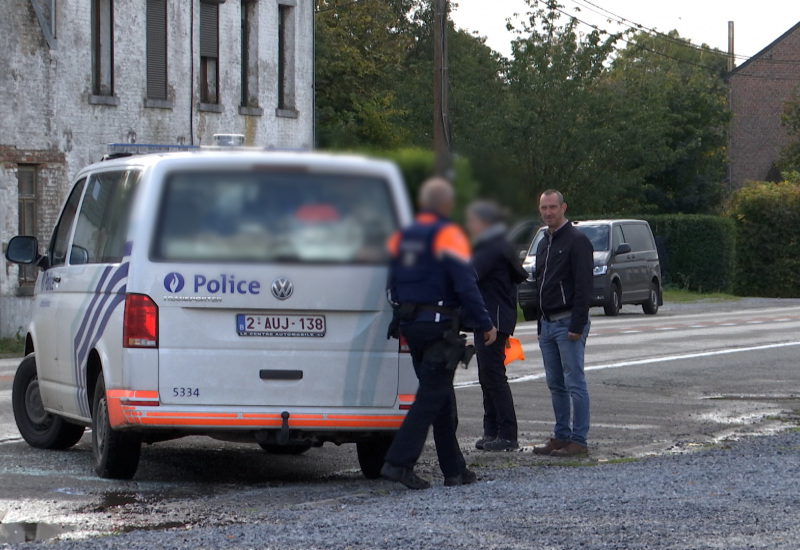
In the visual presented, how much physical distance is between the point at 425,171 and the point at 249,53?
2941 cm

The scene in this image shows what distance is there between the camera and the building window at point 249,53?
102 ft

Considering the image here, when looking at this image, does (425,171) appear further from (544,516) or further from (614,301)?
(614,301)

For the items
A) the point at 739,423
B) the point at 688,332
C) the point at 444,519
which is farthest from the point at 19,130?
the point at 444,519

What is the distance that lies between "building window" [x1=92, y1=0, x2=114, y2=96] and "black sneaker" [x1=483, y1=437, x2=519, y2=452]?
20879 mm

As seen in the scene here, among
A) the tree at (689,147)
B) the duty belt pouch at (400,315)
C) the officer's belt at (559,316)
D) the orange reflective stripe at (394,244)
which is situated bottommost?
the officer's belt at (559,316)

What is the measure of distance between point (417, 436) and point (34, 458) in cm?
351

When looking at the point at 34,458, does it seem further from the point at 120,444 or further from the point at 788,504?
the point at 788,504

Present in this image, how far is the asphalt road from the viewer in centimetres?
791

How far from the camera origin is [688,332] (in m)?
26.0

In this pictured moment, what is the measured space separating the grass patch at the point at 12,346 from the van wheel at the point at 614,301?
1218cm

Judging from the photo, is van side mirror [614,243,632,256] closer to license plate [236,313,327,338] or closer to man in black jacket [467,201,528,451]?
man in black jacket [467,201,528,451]

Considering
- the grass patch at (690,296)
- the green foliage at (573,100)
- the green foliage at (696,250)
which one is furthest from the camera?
the green foliage at (696,250)

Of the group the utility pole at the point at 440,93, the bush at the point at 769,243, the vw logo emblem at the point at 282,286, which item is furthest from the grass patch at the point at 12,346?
the bush at the point at 769,243

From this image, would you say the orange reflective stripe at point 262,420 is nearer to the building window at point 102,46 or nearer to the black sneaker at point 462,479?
the black sneaker at point 462,479
